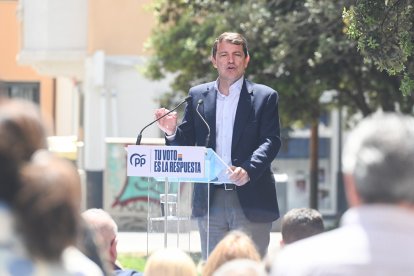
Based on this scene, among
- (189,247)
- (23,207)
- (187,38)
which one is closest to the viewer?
(23,207)

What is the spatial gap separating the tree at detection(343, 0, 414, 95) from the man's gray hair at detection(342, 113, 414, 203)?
583cm

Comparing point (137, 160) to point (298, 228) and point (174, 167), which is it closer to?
point (174, 167)

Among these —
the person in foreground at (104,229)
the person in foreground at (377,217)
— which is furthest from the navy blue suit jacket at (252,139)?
the person in foreground at (377,217)

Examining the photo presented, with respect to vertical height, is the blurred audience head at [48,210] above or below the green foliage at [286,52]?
below

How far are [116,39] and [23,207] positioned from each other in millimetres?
23241

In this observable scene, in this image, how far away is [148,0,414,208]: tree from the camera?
672 inches

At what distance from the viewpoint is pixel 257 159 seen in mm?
7309

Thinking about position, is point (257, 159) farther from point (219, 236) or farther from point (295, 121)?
point (295, 121)

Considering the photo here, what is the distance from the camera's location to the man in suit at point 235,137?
7.45 metres

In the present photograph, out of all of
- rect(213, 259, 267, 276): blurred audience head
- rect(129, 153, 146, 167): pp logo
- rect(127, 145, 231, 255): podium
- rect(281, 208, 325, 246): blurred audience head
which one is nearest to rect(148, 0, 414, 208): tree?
rect(127, 145, 231, 255): podium

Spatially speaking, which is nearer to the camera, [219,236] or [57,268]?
[57,268]

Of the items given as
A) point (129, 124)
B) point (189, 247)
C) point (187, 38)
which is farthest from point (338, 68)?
point (189, 247)

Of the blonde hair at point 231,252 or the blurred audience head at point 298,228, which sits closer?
Answer: the blonde hair at point 231,252

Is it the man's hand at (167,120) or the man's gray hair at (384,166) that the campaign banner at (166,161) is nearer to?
the man's hand at (167,120)
